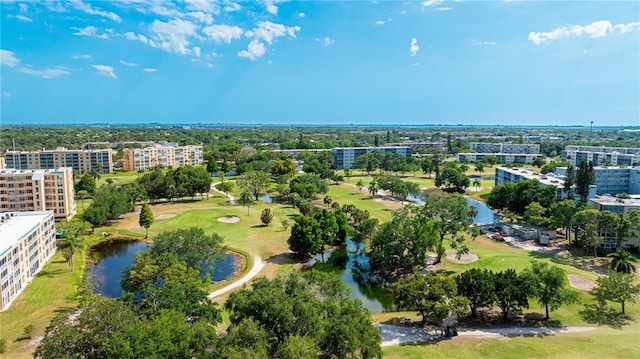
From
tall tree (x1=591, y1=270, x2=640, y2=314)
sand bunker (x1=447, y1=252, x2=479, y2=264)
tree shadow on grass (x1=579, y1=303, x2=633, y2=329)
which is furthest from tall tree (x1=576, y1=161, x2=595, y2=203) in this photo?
tree shadow on grass (x1=579, y1=303, x2=633, y2=329)

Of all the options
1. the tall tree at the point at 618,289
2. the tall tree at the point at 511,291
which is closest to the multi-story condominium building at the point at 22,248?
the tall tree at the point at 511,291

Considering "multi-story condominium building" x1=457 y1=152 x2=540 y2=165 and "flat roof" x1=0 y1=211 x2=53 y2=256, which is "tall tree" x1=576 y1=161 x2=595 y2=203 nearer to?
"flat roof" x1=0 y1=211 x2=53 y2=256

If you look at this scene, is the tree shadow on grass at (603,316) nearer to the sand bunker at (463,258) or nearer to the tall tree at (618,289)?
the tall tree at (618,289)

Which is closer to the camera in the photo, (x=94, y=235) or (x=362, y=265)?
(x=362, y=265)

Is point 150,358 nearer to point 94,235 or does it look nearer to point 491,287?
point 491,287

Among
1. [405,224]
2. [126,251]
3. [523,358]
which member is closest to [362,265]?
[405,224]
